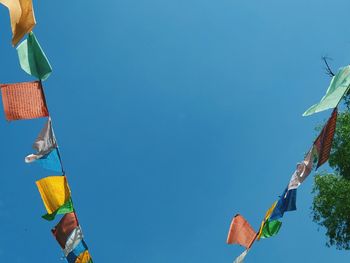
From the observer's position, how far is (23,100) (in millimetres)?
7168

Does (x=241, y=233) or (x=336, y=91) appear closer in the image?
(x=336, y=91)

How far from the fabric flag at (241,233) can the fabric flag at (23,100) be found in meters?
3.41

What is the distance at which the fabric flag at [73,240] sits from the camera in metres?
8.25

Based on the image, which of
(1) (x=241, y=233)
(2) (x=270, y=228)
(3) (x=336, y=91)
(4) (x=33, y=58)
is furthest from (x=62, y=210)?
(3) (x=336, y=91)

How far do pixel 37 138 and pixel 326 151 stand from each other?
13.9 ft

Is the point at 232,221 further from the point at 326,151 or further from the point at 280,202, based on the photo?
the point at 326,151

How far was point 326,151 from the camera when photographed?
25.2 ft

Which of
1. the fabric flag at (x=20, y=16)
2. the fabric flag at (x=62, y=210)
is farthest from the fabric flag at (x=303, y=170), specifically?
the fabric flag at (x=20, y=16)

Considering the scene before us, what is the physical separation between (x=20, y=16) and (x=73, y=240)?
3777 mm

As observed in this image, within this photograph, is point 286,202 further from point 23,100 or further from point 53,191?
point 23,100

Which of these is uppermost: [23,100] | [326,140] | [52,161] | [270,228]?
[23,100]

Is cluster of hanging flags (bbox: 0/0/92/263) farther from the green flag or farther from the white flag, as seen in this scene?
the white flag

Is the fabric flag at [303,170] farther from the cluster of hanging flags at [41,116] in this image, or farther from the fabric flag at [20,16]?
the fabric flag at [20,16]

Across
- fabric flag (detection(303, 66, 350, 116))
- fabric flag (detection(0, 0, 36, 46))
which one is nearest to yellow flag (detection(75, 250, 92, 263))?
fabric flag (detection(0, 0, 36, 46))
